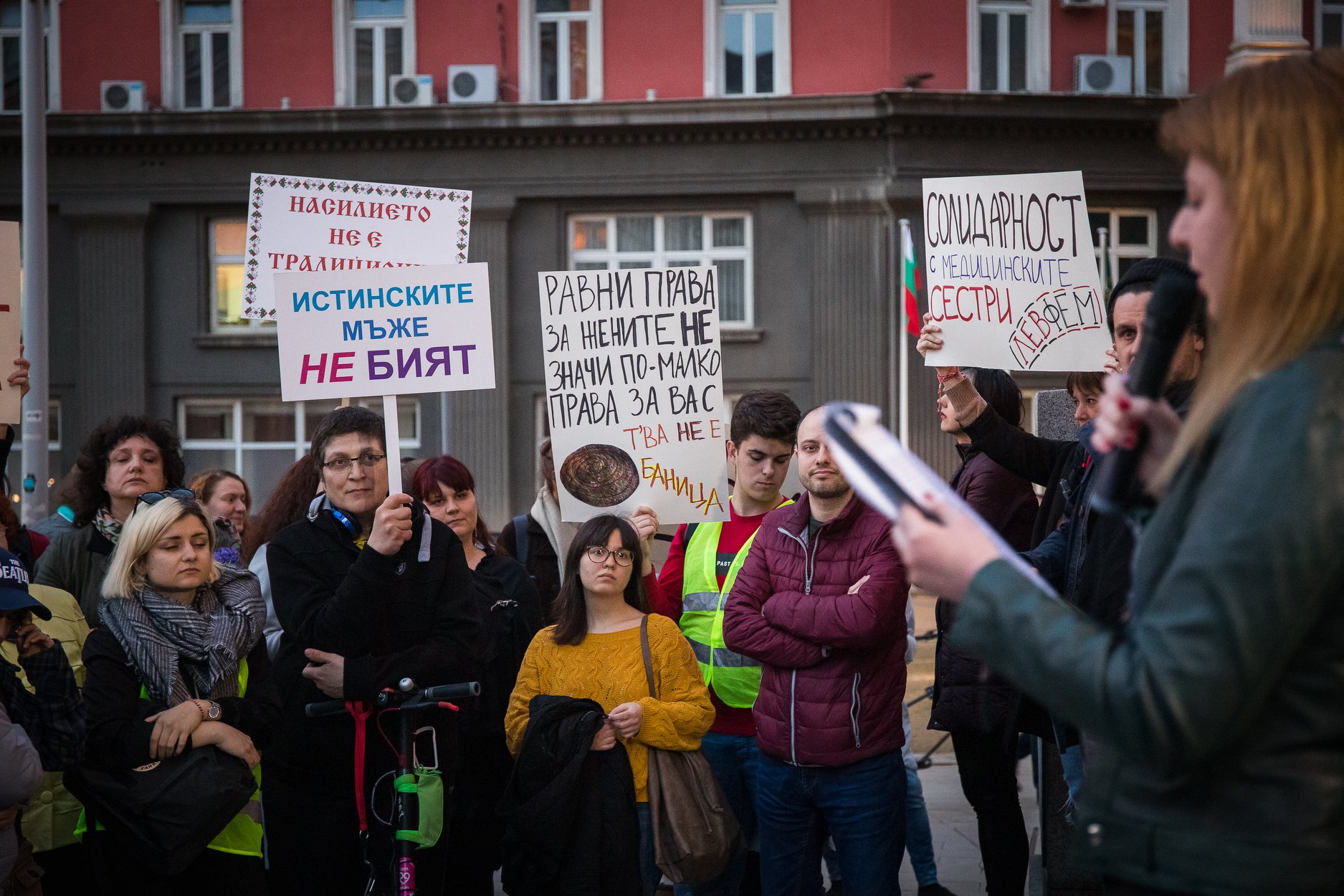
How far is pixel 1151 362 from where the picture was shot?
186 cm

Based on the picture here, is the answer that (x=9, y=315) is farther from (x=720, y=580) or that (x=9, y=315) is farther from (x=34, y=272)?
(x=34, y=272)

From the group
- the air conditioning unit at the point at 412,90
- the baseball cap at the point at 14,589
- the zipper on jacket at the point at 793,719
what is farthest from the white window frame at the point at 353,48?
the zipper on jacket at the point at 793,719

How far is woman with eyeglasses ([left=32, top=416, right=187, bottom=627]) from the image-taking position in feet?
17.0

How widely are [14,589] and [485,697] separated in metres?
1.92

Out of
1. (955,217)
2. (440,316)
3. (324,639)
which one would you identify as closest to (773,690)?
(324,639)

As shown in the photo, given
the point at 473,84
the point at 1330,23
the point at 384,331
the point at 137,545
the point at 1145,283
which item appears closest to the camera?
the point at 1145,283

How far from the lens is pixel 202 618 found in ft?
14.1

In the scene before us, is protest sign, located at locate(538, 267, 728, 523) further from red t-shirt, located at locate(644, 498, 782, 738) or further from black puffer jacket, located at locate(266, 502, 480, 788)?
black puffer jacket, located at locate(266, 502, 480, 788)

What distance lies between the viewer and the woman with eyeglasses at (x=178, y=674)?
4.03m

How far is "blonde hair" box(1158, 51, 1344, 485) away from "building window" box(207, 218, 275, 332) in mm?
18718

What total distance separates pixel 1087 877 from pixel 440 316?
3.29 m

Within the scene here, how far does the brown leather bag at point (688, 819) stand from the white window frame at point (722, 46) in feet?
49.2

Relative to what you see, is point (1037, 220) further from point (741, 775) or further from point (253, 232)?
point (253, 232)

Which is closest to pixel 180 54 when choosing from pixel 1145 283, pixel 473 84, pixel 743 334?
pixel 473 84
